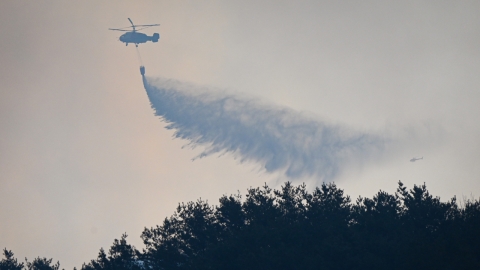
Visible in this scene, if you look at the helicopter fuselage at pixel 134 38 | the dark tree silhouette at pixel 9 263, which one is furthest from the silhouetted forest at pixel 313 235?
the helicopter fuselage at pixel 134 38

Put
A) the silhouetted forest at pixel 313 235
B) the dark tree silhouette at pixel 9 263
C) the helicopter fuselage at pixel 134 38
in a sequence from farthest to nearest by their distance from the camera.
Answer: the helicopter fuselage at pixel 134 38
the dark tree silhouette at pixel 9 263
the silhouetted forest at pixel 313 235

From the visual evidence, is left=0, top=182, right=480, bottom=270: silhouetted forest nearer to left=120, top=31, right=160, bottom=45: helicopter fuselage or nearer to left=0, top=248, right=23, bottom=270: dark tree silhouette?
left=0, top=248, right=23, bottom=270: dark tree silhouette

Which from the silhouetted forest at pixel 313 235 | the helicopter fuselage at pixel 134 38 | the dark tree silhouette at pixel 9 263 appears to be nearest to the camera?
the silhouetted forest at pixel 313 235

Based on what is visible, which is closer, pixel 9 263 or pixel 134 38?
pixel 9 263

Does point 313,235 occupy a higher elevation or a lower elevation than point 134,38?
lower

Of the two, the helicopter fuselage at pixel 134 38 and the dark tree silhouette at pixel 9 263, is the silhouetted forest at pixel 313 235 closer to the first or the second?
the dark tree silhouette at pixel 9 263

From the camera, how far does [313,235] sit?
223 feet

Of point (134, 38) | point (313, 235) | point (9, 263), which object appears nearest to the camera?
point (313, 235)

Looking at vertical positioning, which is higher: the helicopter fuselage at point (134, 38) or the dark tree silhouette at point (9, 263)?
the helicopter fuselage at point (134, 38)

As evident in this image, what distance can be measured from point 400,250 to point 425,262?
298 centimetres

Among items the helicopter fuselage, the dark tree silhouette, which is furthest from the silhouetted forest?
the helicopter fuselage

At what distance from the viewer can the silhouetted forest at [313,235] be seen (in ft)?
197

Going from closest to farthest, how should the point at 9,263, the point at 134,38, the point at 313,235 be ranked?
the point at 313,235 < the point at 9,263 < the point at 134,38

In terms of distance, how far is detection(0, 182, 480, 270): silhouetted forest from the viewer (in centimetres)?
6000
